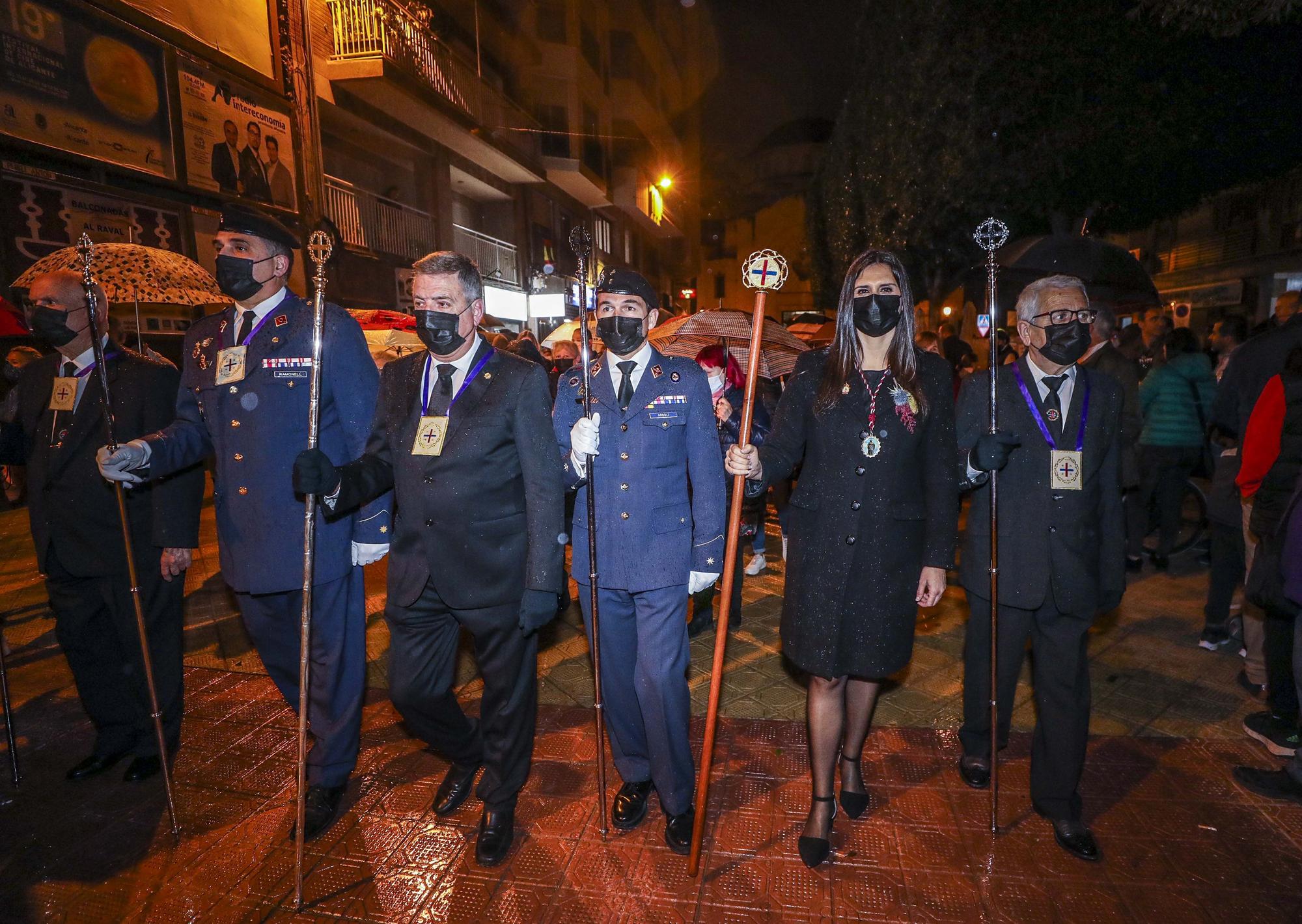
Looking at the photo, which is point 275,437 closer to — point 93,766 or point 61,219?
point 93,766

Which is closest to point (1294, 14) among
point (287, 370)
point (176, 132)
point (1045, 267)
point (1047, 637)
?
point (1045, 267)

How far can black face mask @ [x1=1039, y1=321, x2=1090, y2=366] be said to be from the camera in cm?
318

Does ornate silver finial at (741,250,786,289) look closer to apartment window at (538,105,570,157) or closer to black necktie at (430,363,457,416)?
black necktie at (430,363,457,416)

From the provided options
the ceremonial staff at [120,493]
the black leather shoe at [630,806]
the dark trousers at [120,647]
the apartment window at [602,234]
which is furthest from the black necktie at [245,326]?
the apartment window at [602,234]

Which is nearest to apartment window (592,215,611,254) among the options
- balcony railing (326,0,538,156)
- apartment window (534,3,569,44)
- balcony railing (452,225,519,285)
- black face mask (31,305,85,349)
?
apartment window (534,3,569,44)

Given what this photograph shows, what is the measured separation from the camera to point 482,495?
3023mm

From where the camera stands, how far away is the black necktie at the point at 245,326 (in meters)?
3.36

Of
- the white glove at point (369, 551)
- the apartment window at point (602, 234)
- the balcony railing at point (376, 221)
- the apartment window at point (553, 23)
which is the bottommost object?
the white glove at point (369, 551)

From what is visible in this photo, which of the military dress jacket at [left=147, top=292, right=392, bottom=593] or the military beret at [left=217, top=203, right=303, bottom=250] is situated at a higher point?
the military beret at [left=217, top=203, right=303, bottom=250]

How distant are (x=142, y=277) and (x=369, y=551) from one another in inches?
99.6

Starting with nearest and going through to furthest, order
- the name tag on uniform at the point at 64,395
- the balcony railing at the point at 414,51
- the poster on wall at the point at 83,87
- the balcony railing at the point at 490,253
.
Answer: the name tag on uniform at the point at 64,395 → the poster on wall at the point at 83,87 → the balcony railing at the point at 414,51 → the balcony railing at the point at 490,253

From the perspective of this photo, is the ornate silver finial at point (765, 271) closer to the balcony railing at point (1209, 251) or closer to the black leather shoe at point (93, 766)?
the black leather shoe at point (93, 766)

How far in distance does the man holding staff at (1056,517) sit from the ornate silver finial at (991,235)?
0.31 metres

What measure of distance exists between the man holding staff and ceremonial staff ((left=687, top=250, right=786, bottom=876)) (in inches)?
44.1
